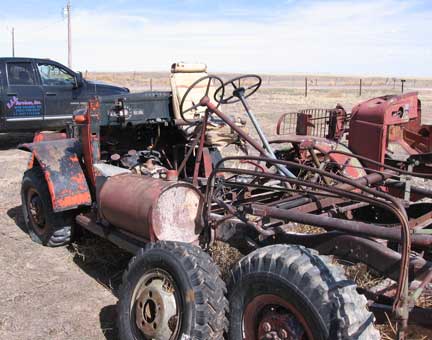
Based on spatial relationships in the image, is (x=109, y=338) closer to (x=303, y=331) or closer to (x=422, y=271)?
(x=303, y=331)

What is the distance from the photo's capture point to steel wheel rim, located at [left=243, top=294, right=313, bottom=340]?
256 centimetres

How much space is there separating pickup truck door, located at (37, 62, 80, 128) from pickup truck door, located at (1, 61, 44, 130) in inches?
5.7

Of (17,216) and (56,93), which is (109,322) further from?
(56,93)

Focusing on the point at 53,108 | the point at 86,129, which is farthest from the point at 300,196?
the point at 53,108

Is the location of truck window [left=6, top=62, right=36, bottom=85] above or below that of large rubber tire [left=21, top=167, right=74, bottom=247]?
above

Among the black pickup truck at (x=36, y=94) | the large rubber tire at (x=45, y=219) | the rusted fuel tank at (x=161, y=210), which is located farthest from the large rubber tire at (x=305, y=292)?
the black pickup truck at (x=36, y=94)

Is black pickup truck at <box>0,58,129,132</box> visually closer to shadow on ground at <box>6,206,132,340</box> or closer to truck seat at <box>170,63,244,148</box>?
truck seat at <box>170,63,244,148</box>

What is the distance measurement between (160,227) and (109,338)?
0.83m

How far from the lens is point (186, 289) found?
9.53 ft

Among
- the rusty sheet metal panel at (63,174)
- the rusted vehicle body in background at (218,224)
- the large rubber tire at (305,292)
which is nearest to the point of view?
the large rubber tire at (305,292)

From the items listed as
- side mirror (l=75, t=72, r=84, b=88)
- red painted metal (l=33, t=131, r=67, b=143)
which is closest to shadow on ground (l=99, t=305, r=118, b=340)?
red painted metal (l=33, t=131, r=67, b=143)

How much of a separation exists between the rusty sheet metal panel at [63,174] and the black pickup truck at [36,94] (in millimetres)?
6152

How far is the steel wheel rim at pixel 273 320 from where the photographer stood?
101 inches

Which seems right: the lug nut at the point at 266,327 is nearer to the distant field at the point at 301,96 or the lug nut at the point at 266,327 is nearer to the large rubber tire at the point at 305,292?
the large rubber tire at the point at 305,292
